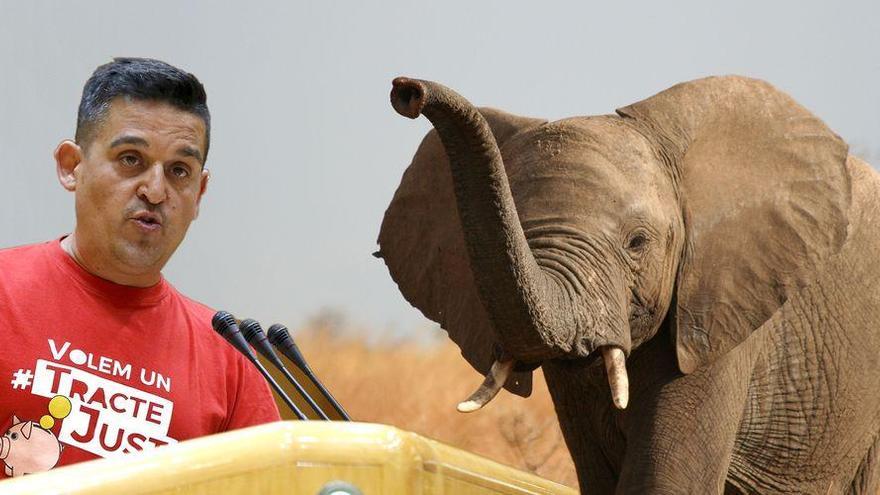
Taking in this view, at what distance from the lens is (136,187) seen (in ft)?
5.18

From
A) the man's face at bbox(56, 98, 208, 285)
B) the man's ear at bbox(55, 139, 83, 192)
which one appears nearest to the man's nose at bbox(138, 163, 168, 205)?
the man's face at bbox(56, 98, 208, 285)

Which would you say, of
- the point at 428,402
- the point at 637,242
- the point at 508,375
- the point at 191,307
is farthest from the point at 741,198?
the point at 428,402

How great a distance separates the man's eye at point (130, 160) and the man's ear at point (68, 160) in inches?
2.7

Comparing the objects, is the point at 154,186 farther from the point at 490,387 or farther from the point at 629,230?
the point at 629,230

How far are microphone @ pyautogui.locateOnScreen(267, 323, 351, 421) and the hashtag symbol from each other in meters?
0.25

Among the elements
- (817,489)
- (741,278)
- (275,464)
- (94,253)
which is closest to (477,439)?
(817,489)

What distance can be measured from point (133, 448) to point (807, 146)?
175 centimetres

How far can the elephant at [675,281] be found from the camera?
2428 millimetres

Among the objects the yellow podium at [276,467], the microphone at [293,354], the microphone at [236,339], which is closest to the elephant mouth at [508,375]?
the microphone at [293,354]

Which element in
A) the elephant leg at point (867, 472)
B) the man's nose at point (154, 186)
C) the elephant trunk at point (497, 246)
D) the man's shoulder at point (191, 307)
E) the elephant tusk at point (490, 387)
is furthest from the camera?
the elephant leg at point (867, 472)

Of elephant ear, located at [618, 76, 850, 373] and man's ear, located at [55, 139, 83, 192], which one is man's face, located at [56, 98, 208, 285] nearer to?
man's ear, located at [55, 139, 83, 192]

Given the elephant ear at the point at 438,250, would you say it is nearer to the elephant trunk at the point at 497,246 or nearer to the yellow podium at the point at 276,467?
the elephant trunk at the point at 497,246

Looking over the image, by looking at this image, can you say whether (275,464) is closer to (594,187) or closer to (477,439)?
(594,187)

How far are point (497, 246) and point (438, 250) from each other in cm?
78
